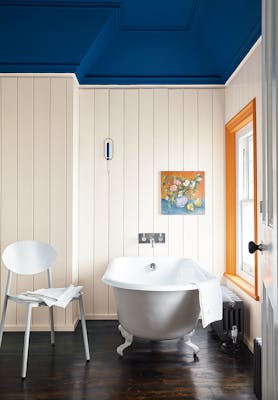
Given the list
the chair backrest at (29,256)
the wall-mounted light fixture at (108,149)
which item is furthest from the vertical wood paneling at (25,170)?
the wall-mounted light fixture at (108,149)

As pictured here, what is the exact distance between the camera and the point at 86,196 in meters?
3.86

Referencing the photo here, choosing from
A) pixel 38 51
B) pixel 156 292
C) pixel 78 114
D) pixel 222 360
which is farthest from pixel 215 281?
pixel 38 51

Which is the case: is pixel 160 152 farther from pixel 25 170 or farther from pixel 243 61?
pixel 25 170

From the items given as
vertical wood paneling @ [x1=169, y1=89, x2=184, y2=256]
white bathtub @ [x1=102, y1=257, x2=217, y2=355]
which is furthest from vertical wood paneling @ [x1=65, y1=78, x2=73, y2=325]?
vertical wood paneling @ [x1=169, y1=89, x2=184, y2=256]

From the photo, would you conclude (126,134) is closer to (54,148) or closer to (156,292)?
(54,148)

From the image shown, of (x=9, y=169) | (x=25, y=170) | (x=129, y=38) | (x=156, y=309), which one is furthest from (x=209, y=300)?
(x=129, y=38)

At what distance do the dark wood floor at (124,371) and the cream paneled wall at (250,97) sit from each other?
0.80 feet

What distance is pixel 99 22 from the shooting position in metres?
3.25

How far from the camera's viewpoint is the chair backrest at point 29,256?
10.3 ft

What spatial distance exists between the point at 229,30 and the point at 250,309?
2.31 meters

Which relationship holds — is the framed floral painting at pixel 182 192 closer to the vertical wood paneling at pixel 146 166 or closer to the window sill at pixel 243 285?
the vertical wood paneling at pixel 146 166

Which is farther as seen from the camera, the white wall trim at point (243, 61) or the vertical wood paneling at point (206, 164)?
the vertical wood paneling at point (206, 164)

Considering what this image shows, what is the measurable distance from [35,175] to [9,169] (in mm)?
247

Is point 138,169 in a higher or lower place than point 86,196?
higher
